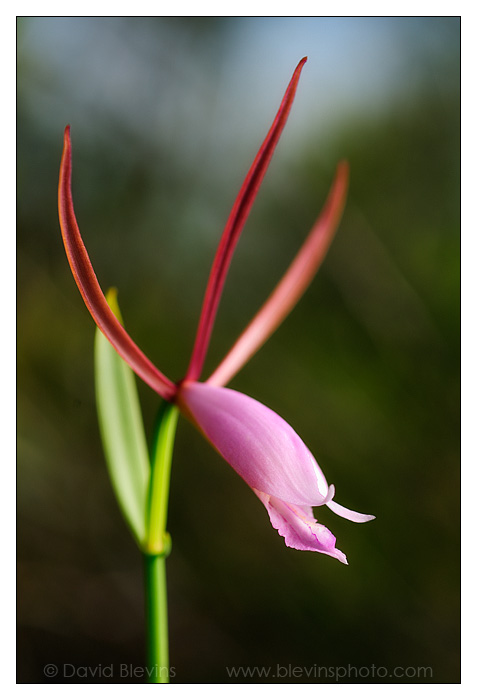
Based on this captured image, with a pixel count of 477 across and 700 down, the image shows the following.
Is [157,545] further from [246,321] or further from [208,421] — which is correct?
[246,321]

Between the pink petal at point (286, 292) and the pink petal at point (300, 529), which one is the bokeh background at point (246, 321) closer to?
the pink petal at point (286, 292)

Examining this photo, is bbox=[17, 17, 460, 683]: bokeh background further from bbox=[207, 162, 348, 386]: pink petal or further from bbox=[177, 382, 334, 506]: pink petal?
bbox=[177, 382, 334, 506]: pink petal

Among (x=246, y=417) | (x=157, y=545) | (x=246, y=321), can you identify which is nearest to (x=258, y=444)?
(x=246, y=417)

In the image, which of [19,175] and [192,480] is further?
[192,480]

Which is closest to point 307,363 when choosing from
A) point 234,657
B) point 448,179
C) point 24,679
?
point 448,179

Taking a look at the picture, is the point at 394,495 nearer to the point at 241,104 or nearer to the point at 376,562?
the point at 376,562

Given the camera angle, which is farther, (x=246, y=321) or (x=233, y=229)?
(x=246, y=321)

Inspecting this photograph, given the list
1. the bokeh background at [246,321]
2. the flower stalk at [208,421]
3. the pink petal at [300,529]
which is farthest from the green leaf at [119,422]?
the bokeh background at [246,321]
